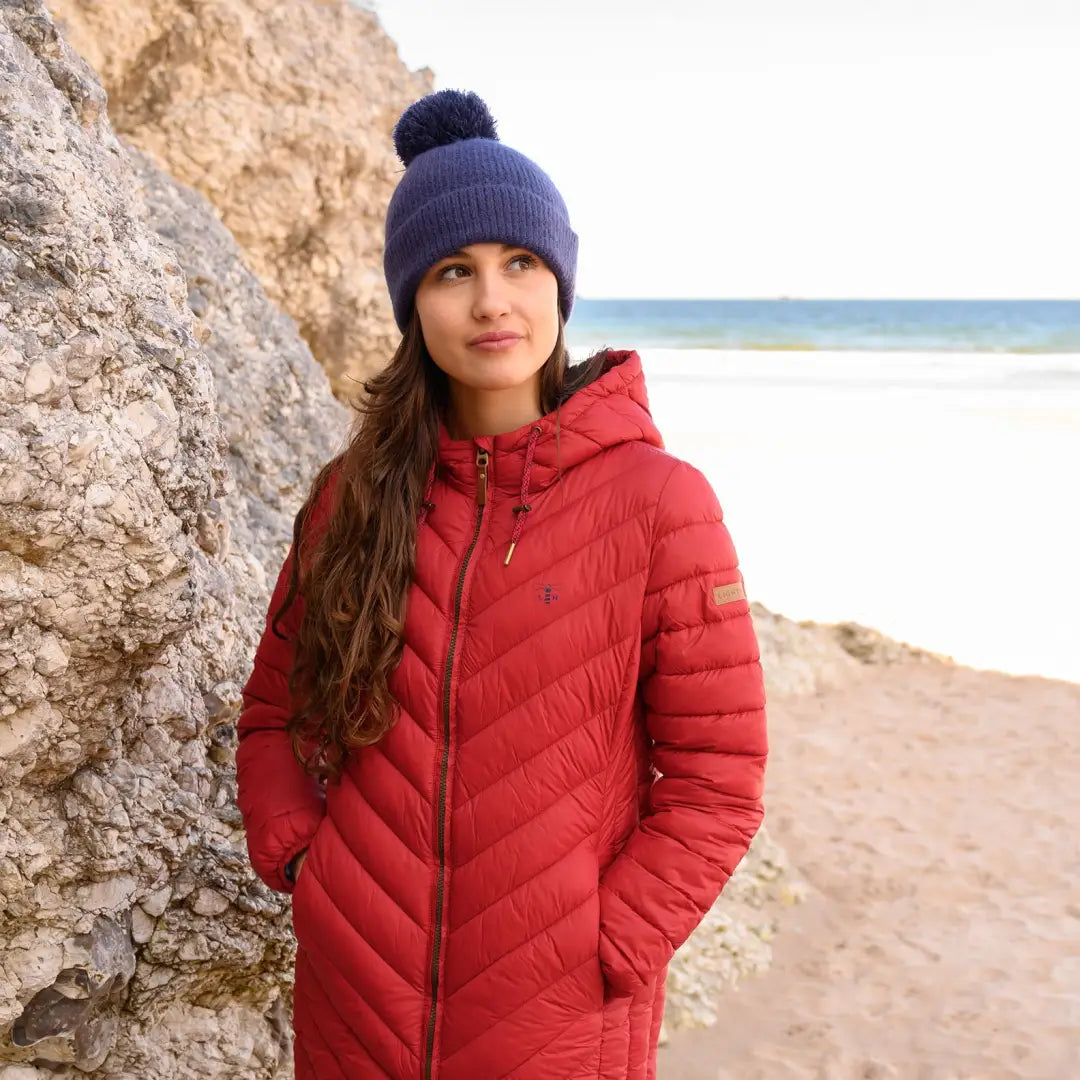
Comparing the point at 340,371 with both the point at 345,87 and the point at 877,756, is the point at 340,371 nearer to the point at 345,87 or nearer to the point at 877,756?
the point at 345,87

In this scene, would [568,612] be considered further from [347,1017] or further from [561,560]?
[347,1017]

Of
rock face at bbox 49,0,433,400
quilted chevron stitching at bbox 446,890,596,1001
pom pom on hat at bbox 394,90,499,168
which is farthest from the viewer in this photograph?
rock face at bbox 49,0,433,400

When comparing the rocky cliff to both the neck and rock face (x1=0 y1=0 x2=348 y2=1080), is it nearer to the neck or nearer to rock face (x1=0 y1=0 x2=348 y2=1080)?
rock face (x1=0 y1=0 x2=348 y2=1080)

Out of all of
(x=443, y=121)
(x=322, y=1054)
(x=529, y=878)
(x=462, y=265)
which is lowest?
(x=322, y=1054)

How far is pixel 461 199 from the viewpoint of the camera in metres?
1.79

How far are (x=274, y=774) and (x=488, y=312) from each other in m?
0.90

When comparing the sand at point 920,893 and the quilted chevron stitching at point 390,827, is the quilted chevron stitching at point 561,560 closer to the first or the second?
the quilted chevron stitching at point 390,827

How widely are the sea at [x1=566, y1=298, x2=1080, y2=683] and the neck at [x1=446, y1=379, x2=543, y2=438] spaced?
357 millimetres

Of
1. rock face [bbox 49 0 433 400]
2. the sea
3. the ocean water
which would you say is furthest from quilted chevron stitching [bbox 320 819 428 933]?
the ocean water

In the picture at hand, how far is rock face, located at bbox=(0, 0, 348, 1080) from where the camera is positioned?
1690 mm

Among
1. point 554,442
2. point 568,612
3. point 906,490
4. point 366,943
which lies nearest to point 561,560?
point 568,612

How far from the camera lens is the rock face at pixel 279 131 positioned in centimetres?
435

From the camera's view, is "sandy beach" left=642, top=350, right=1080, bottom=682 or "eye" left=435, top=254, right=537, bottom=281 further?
Result: "sandy beach" left=642, top=350, right=1080, bottom=682

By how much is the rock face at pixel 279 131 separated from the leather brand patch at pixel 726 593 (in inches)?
135
